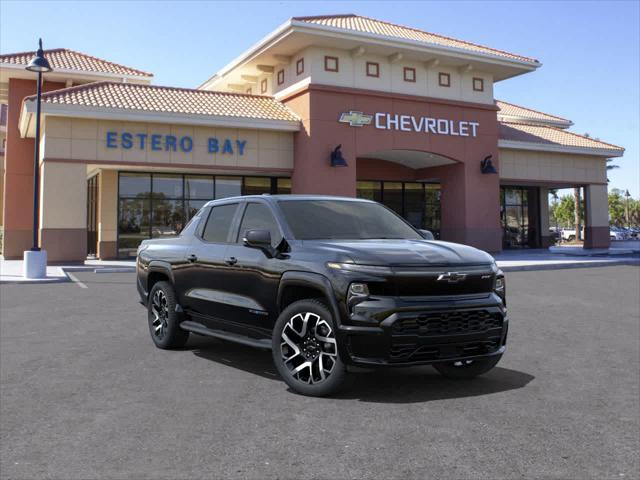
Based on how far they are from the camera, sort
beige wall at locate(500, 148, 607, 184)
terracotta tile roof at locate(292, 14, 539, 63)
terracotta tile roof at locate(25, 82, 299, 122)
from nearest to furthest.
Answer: terracotta tile roof at locate(25, 82, 299, 122) < terracotta tile roof at locate(292, 14, 539, 63) < beige wall at locate(500, 148, 607, 184)

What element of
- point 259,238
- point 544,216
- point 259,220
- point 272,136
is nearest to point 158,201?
point 272,136

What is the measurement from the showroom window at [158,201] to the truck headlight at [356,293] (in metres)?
22.8

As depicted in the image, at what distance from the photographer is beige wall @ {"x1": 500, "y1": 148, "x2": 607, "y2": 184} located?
3117 centimetres

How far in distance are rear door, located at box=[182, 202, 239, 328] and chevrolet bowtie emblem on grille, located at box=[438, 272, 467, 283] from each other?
7.78 ft

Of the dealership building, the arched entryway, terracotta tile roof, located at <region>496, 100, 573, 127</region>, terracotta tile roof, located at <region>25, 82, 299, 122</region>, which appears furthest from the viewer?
terracotta tile roof, located at <region>496, 100, 573, 127</region>

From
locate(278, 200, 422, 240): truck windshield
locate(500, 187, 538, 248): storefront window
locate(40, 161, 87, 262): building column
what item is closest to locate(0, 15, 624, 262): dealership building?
locate(40, 161, 87, 262): building column

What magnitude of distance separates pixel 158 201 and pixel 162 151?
13.0 ft

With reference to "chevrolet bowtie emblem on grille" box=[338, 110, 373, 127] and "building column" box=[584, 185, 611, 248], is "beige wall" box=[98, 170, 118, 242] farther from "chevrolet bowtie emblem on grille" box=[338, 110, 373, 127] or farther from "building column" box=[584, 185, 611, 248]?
"building column" box=[584, 185, 611, 248]

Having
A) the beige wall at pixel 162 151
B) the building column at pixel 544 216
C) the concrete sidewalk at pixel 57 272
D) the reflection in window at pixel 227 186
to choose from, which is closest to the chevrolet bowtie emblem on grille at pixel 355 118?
the beige wall at pixel 162 151

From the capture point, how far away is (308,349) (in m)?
5.17

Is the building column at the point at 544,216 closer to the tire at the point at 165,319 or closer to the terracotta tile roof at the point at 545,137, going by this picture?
the terracotta tile roof at the point at 545,137

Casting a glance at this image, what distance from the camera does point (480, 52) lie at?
2717 cm

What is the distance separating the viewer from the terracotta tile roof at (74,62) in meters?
27.6

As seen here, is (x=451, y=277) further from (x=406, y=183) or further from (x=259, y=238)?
(x=406, y=183)
